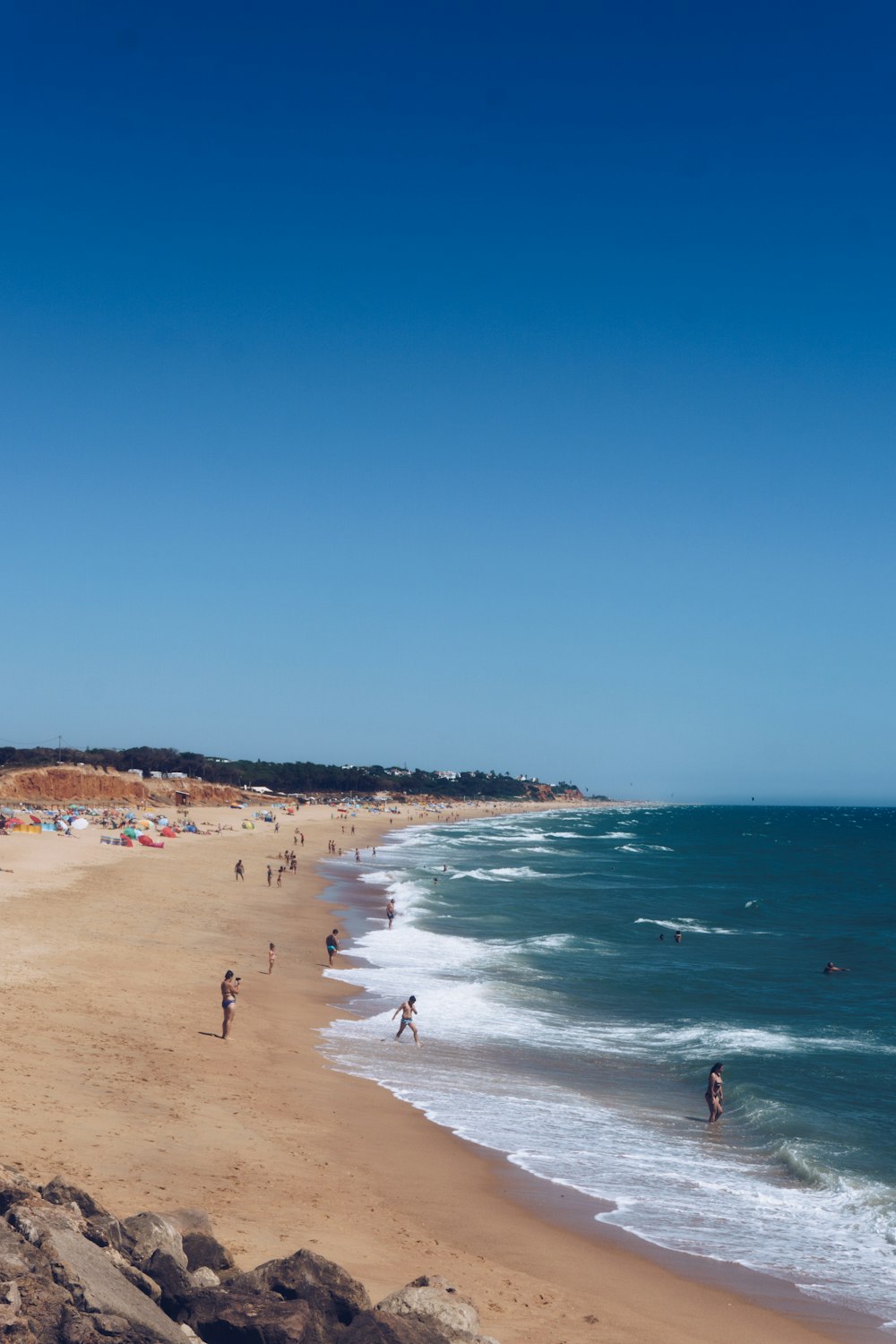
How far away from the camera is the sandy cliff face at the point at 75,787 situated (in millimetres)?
99250

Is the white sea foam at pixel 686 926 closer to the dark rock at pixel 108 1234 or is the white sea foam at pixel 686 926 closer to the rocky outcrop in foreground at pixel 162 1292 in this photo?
the rocky outcrop in foreground at pixel 162 1292

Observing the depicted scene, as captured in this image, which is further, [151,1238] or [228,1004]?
[228,1004]

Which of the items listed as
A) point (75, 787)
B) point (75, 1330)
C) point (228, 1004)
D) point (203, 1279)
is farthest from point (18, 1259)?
point (75, 787)

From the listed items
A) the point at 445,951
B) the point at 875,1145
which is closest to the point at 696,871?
the point at 445,951

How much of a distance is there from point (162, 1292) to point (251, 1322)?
76 cm

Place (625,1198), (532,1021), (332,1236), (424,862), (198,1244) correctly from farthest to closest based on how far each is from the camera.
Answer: (424,862) → (532,1021) → (625,1198) → (332,1236) → (198,1244)

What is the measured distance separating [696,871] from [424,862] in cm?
2065

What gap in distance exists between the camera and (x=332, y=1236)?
11.3 meters

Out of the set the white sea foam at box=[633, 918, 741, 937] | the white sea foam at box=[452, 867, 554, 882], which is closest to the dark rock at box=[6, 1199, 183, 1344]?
the white sea foam at box=[633, 918, 741, 937]

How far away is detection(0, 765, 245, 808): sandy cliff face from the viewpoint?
3907 inches

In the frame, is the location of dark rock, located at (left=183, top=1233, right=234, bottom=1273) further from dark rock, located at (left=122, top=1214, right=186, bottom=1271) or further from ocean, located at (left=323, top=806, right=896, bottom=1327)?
ocean, located at (left=323, top=806, right=896, bottom=1327)

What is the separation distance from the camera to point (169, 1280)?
7898 millimetres

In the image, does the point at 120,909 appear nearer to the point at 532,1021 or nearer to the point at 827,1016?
the point at 532,1021

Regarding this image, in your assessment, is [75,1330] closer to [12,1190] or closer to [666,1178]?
[12,1190]
